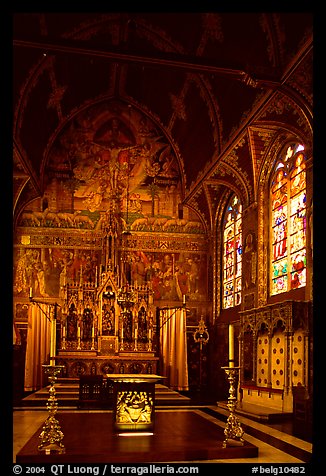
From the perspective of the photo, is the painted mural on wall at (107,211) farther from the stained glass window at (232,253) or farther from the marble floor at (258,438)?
the marble floor at (258,438)

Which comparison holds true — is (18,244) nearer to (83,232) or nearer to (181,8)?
(83,232)

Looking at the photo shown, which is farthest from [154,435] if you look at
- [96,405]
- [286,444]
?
[96,405]

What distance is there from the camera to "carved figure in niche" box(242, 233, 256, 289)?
16375 millimetres

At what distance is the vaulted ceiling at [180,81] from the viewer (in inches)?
460

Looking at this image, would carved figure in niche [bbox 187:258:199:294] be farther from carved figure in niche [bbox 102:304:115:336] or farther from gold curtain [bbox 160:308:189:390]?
carved figure in niche [bbox 102:304:115:336]

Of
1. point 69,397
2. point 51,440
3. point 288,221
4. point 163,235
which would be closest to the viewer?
point 51,440

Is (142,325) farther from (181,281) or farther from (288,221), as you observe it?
(288,221)

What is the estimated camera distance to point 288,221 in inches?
578

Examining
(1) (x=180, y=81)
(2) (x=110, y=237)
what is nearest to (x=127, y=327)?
(2) (x=110, y=237)

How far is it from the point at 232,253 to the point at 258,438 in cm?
963

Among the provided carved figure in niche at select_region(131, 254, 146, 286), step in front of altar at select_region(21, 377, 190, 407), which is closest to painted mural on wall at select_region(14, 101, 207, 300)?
carved figure in niche at select_region(131, 254, 146, 286)

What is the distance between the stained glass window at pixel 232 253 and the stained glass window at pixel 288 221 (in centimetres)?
311

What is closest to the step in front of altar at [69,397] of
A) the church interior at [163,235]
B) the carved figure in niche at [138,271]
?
the church interior at [163,235]

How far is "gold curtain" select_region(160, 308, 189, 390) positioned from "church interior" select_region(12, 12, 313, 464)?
0.06m
